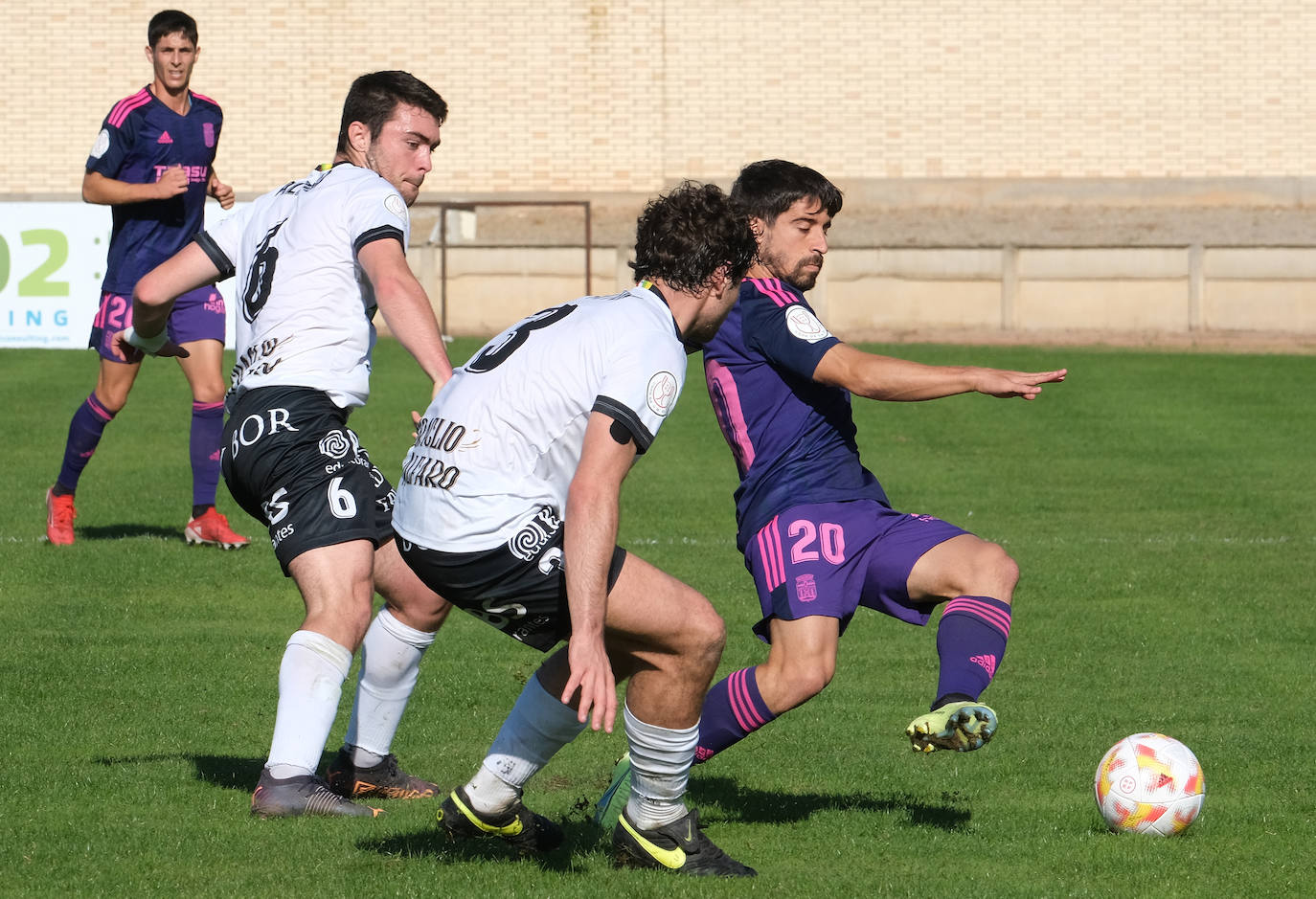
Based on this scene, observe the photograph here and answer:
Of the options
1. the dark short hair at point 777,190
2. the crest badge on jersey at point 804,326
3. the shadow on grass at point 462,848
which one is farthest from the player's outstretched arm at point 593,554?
the dark short hair at point 777,190

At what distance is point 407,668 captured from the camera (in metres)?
5.16

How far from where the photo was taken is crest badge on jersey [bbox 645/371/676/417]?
410 centimetres

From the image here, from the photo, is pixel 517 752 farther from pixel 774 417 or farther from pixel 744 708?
pixel 774 417

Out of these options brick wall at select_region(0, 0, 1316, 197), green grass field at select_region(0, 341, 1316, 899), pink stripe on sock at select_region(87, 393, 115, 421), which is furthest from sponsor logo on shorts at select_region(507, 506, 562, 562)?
brick wall at select_region(0, 0, 1316, 197)

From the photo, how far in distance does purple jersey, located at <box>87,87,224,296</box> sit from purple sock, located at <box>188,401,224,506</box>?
2.58 feet

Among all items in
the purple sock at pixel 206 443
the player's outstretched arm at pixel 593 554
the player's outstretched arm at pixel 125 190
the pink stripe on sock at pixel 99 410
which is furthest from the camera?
the purple sock at pixel 206 443

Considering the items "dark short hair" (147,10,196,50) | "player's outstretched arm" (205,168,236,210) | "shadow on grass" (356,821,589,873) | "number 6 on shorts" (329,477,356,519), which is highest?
"dark short hair" (147,10,196,50)

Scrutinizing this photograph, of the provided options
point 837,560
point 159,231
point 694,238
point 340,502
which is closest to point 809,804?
point 837,560

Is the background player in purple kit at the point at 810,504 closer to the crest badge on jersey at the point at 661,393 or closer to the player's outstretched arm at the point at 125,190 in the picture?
the crest badge on jersey at the point at 661,393

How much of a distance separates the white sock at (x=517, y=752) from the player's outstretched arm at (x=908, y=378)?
4.21 feet

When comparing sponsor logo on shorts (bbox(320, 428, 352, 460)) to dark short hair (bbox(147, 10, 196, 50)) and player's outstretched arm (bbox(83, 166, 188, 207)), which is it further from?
dark short hair (bbox(147, 10, 196, 50))

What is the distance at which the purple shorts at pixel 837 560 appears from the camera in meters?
5.10

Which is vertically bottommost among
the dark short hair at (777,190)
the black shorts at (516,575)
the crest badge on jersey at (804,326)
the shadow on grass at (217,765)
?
the shadow on grass at (217,765)

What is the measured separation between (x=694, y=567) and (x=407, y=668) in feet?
15.5
